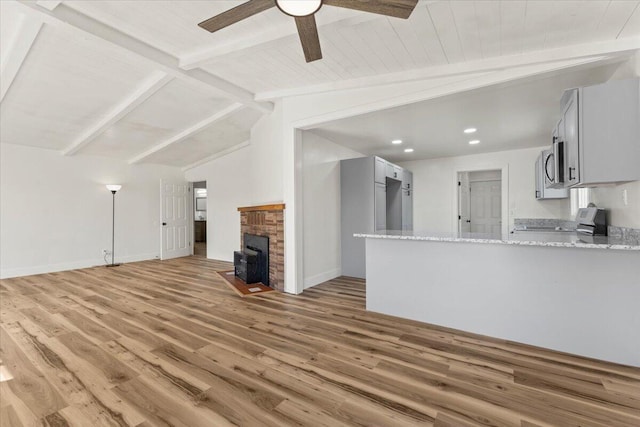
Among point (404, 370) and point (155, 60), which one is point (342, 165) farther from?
point (404, 370)

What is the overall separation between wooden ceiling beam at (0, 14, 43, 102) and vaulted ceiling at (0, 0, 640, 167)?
14mm

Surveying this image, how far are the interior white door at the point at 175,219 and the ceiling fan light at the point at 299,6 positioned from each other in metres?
6.92

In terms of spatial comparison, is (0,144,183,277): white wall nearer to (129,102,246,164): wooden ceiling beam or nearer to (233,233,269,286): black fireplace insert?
(129,102,246,164): wooden ceiling beam

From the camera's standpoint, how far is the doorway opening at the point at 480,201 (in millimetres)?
6629

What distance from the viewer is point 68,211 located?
6.09 meters

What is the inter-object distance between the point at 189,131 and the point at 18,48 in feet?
8.68

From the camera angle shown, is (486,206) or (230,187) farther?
(230,187)

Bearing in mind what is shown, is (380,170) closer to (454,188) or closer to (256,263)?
(454,188)

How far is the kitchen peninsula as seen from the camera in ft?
7.30

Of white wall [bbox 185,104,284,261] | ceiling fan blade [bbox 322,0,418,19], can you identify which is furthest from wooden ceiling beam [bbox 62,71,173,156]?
ceiling fan blade [bbox 322,0,418,19]

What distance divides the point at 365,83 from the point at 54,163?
21.5ft

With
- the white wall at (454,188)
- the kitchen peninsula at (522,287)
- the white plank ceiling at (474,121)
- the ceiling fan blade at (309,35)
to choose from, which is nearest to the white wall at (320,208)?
the white plank ceiling at (474,121)

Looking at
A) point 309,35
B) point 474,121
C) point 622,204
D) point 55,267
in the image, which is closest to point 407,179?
point 474,121

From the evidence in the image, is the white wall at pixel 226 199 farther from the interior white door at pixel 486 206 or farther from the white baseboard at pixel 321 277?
the interior white door at pixel 486 206
